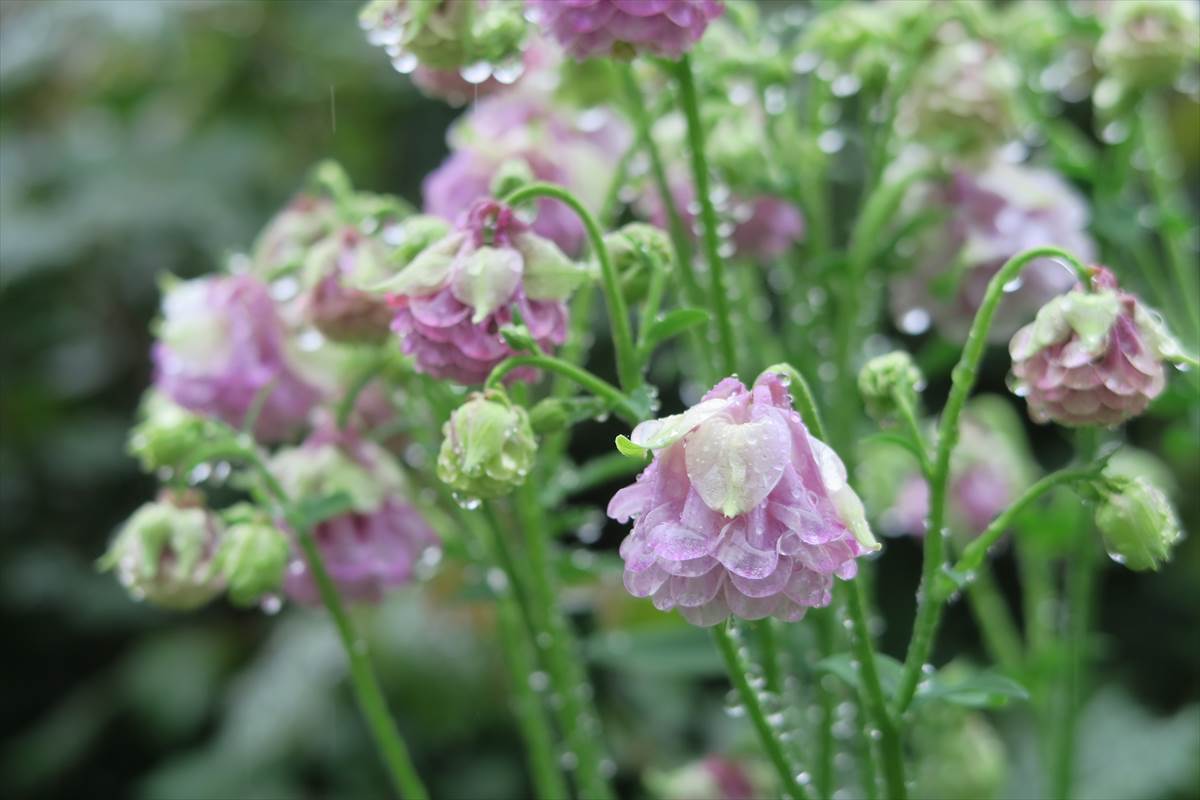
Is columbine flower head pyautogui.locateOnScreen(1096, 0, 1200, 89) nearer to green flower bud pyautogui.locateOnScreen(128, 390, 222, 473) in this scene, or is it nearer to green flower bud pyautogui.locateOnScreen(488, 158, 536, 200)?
green flower bud pyautogui.locateOnScreen(488, 158, 536, 200)

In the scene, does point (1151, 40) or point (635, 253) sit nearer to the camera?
point (635, 253)

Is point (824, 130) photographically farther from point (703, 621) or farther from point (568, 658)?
point (703, 621)

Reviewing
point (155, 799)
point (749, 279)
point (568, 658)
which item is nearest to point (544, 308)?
point (568, 658)

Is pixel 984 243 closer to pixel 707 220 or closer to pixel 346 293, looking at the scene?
pixel 707 220

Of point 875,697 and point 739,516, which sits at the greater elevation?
point 739,516

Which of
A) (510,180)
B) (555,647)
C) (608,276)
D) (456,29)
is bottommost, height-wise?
(555,647)

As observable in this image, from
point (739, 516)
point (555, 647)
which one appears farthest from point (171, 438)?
point (739, 516)

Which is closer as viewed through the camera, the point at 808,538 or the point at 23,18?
the point at 808,538

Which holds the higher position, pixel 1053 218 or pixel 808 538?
pixel 1053 218
